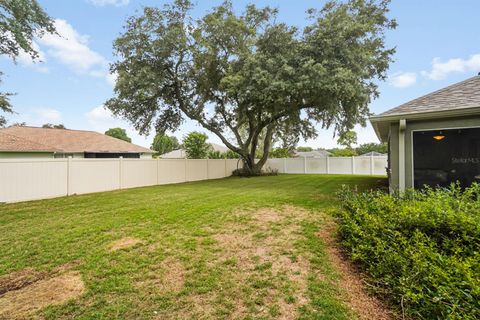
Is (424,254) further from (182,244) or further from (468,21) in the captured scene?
(468,21)

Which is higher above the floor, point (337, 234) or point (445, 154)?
point (445, 154)

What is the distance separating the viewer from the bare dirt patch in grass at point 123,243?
4.03 meters

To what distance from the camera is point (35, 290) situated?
2.93 metres

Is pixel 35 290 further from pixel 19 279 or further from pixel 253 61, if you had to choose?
pixel 253 61

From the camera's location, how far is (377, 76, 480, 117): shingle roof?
221 inches

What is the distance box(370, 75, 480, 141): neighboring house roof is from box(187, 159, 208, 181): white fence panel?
10055 millimetres

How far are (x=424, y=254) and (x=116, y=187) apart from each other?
A: 10706 millimetres

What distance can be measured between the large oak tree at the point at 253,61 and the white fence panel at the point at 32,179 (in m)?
4.69

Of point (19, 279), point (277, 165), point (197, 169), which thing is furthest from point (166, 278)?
point (277, 165)

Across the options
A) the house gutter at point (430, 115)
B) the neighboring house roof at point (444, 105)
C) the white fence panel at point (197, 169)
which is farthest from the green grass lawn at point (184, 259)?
the white fence panel at point (197, 169)

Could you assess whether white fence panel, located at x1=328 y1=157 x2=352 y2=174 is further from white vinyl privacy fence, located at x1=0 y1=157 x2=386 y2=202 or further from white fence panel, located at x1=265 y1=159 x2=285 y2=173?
white fence panel, located at x1=265 y1=159 x2=285 y2=173

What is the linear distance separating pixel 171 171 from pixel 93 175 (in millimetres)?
3962

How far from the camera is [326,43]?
A: 10.7m

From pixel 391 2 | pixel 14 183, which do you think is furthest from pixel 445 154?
pixel 14 183
